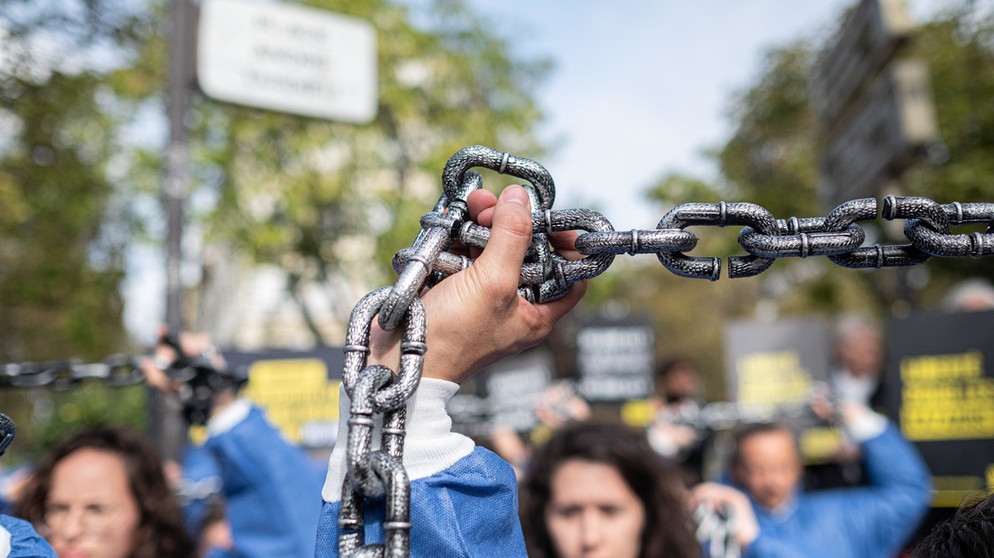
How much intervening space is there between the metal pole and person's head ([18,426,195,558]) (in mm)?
1502

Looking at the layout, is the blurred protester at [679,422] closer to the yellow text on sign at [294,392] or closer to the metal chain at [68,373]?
the yellow text on sign at [294,392]

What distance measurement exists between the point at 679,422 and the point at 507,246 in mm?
4891

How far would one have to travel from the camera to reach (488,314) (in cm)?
113

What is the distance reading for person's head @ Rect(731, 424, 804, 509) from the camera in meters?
4.12

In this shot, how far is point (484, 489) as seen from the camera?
122 cm

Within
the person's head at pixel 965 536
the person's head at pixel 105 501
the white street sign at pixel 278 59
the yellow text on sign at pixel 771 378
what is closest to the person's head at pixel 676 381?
the yellow text on sign at pixel 771 378

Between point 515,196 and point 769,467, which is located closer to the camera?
point 515,196

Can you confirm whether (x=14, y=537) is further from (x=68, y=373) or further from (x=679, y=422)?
(x=679, y=422)

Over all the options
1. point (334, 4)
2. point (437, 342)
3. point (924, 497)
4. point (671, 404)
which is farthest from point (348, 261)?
point (437, 342)

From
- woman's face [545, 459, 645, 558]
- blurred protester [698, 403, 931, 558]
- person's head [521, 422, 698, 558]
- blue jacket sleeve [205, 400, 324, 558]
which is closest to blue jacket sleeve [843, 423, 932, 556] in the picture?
blurred protester [698, 403, 931, 558]

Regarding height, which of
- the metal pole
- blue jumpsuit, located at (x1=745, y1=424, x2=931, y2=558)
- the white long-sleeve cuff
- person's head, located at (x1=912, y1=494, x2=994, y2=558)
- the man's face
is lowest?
blue jumpsuit, located at (x1=745, y1=424, x2=931, y2=558)

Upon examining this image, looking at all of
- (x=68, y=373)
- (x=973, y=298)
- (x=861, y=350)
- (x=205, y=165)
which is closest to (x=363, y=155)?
(x=205, y=165)

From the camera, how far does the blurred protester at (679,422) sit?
18.5ft

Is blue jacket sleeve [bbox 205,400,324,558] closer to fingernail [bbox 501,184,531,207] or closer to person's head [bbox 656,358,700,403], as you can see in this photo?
fingernail [bbox 501,184,531,207]
